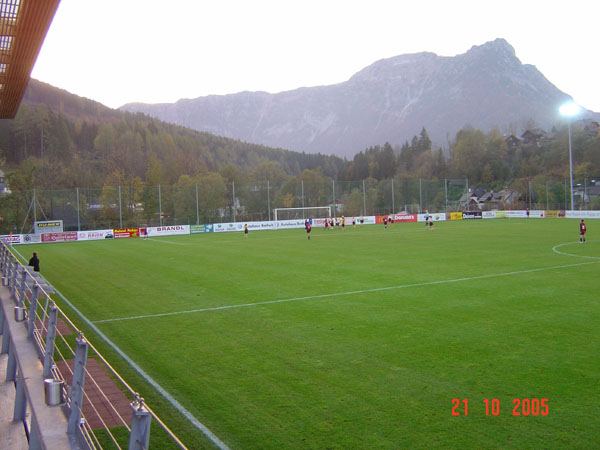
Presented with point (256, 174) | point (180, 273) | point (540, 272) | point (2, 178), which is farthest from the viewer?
point (256, 174)

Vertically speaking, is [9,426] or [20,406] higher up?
[20,406]

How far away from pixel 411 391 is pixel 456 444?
5.18 feet

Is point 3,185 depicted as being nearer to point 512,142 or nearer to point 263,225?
point 263,225

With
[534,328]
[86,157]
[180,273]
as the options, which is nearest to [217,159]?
[86,157]

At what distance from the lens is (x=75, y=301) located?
1554cm

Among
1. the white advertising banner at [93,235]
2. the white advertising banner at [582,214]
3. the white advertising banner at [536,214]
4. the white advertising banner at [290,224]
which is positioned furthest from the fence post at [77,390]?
the white advertising banner at [536,214]

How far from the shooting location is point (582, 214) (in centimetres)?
5888

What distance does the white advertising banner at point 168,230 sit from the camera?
170 feet

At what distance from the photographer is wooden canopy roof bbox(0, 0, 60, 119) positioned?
11.0 meters

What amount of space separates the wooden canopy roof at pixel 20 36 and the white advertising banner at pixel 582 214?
57061 mm

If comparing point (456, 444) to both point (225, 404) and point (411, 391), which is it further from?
point (225, 404)

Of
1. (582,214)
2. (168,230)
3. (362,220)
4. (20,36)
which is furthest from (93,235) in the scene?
(582,214)

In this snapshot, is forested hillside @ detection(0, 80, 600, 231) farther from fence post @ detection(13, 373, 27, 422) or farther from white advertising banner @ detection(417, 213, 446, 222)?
fence post @ detection(13, 373, 27, 422)

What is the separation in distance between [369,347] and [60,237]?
150 feet
